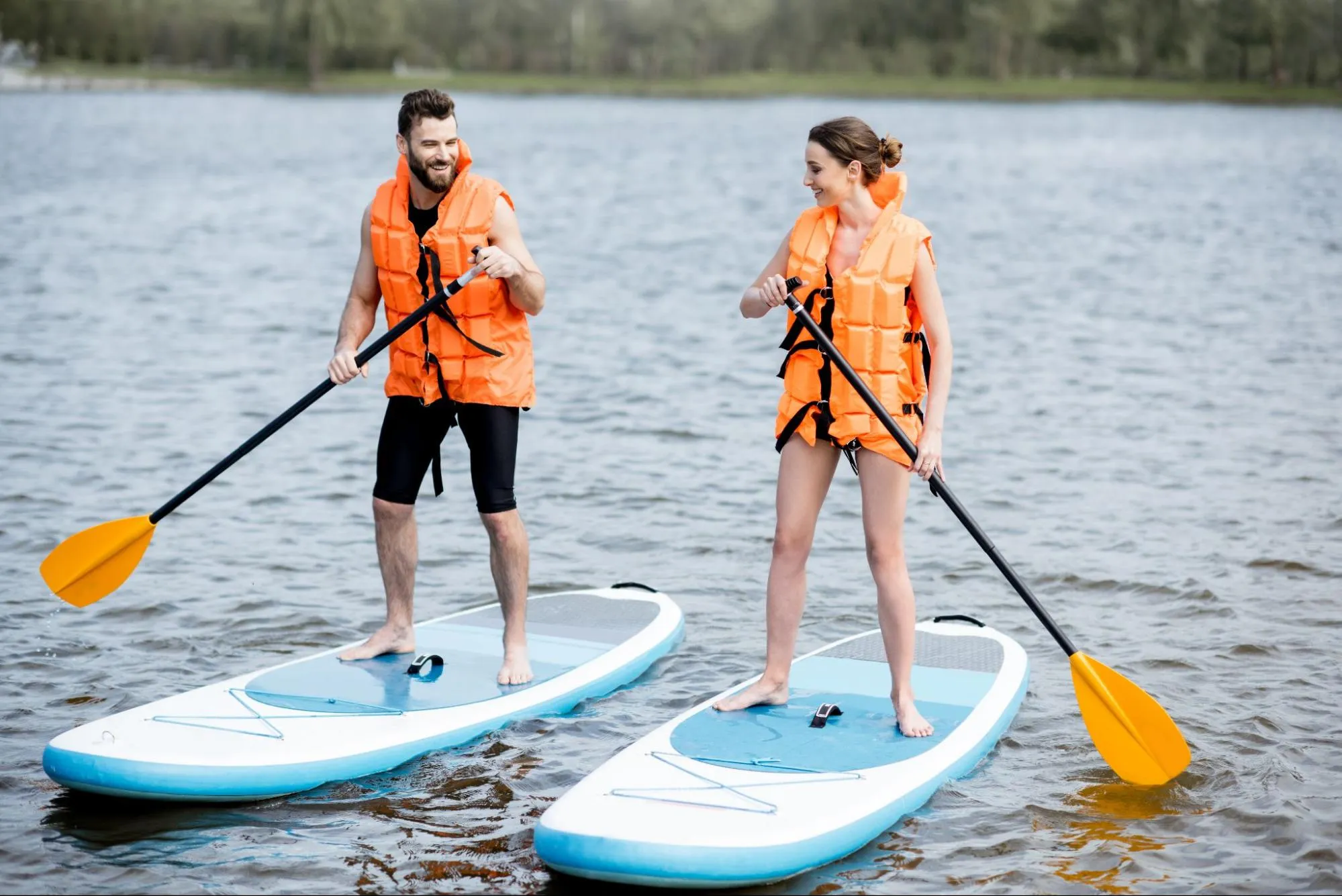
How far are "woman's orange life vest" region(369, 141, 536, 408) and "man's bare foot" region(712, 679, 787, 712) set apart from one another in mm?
1260

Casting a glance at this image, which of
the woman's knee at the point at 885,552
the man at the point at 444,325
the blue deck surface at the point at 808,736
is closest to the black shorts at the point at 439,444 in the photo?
the man at the point at 444,325

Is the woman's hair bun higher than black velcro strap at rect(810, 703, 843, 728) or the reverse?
higher

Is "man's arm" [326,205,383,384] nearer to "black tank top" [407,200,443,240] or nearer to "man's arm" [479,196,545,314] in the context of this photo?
"black tank top" [407,200,443,240]

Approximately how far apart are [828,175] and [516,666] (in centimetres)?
220

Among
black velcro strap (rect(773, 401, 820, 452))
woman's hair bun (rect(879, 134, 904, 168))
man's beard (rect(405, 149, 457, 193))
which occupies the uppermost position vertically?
woman's hair bun (rect(879, 134, 904, 168))

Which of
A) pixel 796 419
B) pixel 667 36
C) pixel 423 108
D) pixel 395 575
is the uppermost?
pixel 667 36

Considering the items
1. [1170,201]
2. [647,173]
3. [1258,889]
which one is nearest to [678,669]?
[1258,889]

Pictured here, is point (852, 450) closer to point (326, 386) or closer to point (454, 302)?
point (454, 302)

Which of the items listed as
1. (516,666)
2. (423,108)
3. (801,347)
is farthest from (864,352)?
(516,666)

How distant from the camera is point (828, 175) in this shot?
4.97 metres

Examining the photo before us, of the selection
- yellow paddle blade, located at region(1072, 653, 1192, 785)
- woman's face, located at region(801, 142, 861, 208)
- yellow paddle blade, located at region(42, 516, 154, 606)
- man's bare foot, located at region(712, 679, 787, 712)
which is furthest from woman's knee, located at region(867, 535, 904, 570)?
yellow paddle blade, located at region(42, 516, 154, 606)

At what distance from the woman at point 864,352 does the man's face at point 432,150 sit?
118cm

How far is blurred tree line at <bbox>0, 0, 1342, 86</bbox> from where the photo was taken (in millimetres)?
91438

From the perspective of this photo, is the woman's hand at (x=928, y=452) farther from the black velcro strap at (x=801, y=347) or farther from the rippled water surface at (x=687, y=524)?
the rippled water surface at (x=687, y=524)
